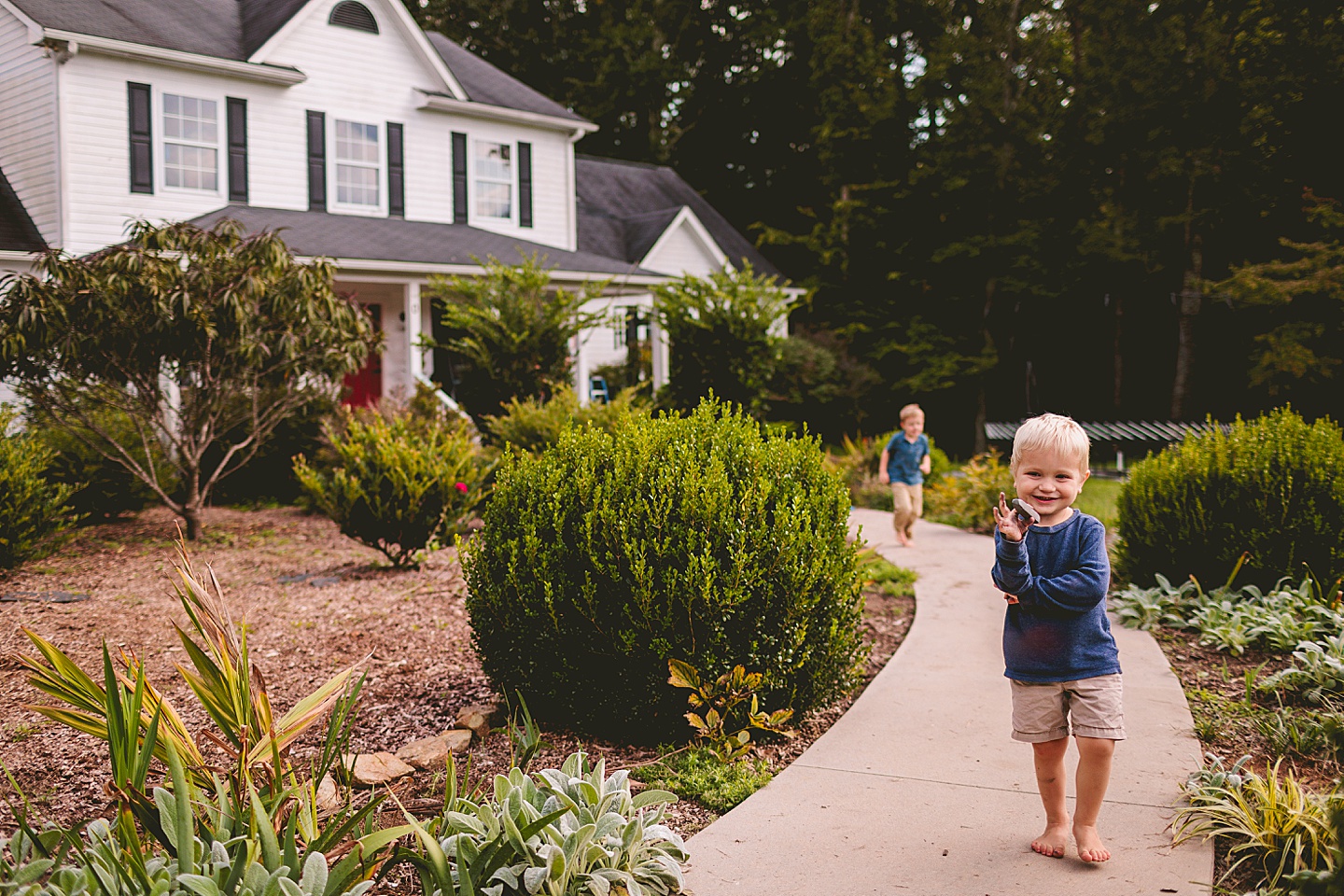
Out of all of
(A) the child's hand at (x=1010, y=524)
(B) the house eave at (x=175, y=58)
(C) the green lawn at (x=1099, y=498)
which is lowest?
(C) the green lawn at (x=1099, y=498)

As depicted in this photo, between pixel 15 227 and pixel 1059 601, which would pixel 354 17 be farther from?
pixel 1059 601

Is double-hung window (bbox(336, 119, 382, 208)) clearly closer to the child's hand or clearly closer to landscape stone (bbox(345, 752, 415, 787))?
landscape stone (bbox(345, 752, 415, 787))

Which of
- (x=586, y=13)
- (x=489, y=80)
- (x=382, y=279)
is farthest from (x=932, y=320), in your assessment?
(x=586, y=13)

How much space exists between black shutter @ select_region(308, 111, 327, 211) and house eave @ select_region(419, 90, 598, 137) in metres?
1.93

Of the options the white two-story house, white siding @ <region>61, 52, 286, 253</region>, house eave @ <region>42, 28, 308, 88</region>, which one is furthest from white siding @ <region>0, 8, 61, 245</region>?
house eave @ <region>42, 28, 308, 88</region>

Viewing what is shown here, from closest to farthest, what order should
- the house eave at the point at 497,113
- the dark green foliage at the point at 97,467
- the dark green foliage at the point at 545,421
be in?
the dark green foliage at the point at 545,421 → the dark green foliage at the point at 97,467 → the house eave at the point at 497,113

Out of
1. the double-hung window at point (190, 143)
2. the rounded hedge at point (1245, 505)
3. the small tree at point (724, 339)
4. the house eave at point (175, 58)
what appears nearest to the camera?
the rounded hedge at point (1245, 505)

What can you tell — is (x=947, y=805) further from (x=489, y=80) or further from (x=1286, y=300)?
(x=489, y=80)

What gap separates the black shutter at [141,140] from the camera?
573 inches

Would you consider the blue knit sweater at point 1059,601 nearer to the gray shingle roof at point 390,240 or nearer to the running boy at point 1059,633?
the running boy at point 1059,633

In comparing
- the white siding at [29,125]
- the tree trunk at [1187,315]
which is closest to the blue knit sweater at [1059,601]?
the white siding at [29,125]

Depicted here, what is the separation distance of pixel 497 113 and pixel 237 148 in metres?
4.91

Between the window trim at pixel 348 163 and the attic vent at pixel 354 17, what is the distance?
146 cm

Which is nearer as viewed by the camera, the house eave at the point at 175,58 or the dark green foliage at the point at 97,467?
the dark green foliage at the point at 97,467
